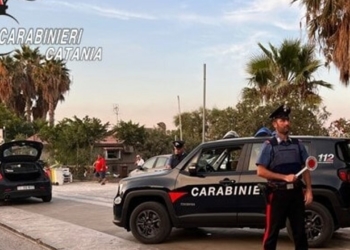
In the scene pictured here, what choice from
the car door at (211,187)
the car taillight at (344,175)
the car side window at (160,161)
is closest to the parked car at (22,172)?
the car side window at (160,161)

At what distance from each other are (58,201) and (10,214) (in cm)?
336

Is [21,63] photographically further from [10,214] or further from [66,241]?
[66,241]

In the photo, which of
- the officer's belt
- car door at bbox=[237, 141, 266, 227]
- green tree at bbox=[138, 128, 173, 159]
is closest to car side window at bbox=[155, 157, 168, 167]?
car door at bbox=[237, 141, 266, 227]

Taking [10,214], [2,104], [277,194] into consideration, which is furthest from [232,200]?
[2,104]

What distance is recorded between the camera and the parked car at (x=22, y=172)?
50.9 ft

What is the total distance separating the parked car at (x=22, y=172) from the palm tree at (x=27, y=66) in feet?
98.4

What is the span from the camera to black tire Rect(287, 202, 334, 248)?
7762 mm

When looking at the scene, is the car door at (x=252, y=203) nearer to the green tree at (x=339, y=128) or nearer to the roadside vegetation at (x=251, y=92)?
the roadside vegetation at (x=251, y=92)

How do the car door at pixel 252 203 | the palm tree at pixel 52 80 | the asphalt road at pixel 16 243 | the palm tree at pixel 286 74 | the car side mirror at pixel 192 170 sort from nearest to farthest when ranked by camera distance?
the car door at pixel 252 203, the car side mirror at pixel 192 170, the asphalt road at pixel 16 243, the palm tree at pixel 286 74, the palm tree at pixel 52 80

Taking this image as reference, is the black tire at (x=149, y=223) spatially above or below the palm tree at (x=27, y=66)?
below

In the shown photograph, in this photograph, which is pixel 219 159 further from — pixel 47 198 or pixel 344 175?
pixel 47 198

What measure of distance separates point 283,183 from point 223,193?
252 centimetres

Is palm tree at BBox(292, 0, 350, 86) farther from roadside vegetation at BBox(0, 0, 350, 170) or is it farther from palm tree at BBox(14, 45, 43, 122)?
palm tree at BBox(14, 45, 43, 122)

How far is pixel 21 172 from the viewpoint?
629 inches
